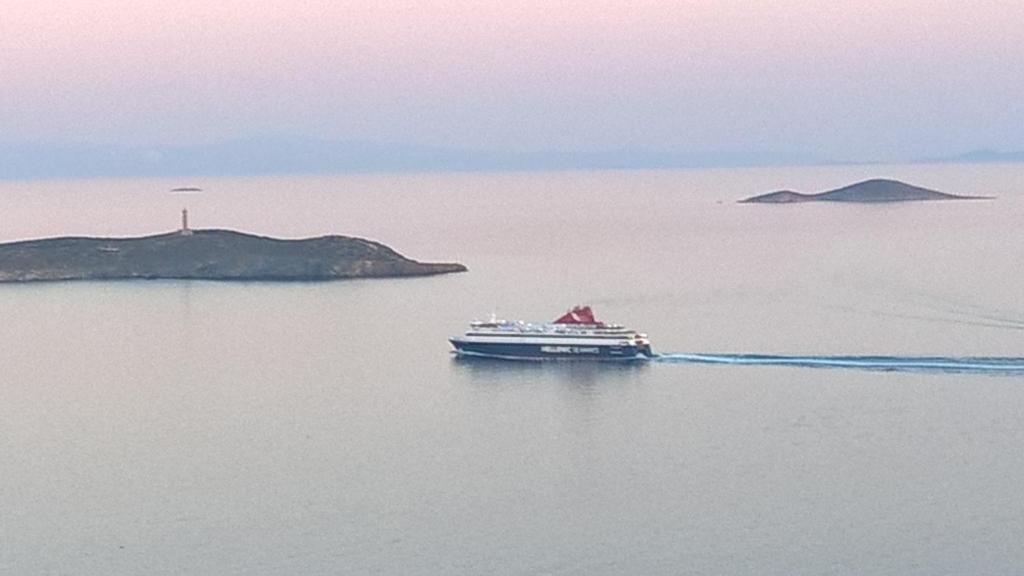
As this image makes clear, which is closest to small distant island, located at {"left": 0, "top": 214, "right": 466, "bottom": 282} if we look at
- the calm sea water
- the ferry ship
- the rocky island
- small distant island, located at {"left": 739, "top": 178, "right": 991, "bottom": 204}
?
the rocky island

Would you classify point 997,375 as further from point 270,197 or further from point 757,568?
point 270,197

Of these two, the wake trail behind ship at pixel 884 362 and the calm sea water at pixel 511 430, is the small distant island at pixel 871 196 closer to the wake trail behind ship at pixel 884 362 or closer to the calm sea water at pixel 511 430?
the calm sea water at pixel 511 430

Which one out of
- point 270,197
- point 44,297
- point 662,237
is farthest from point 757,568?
point 270,197

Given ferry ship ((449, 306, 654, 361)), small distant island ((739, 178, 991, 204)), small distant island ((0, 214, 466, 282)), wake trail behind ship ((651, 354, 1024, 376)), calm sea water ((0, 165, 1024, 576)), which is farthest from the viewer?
small distant island ((739, 178, 991, 204))

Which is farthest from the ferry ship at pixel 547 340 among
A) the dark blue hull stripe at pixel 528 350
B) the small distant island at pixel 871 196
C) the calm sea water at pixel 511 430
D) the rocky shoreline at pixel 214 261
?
the small distant island at pixel 871 196

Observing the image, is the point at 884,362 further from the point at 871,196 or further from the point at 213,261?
the point at 871,196

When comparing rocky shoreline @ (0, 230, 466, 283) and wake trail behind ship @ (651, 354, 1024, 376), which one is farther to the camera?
rocky shoreline @ (0, 230, 466, 283)

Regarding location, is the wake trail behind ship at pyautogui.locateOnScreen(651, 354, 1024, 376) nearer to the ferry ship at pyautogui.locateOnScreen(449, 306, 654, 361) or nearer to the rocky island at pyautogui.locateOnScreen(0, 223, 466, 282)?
the ferry ship at pyautogui.locateOnScreen(449, 306, 654, 361)
